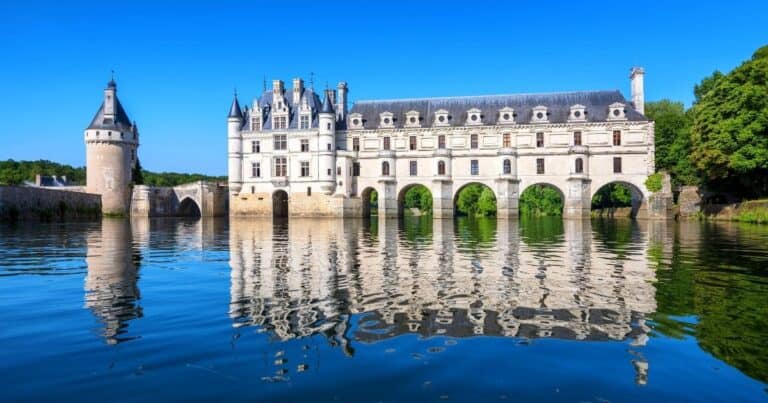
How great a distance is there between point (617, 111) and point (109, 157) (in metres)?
53.2

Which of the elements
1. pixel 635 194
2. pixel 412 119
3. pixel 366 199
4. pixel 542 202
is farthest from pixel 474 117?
pixel 542 202

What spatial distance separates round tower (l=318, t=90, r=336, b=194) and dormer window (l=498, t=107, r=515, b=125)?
16.6 meters

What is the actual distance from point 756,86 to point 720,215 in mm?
11074

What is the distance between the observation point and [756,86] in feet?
128

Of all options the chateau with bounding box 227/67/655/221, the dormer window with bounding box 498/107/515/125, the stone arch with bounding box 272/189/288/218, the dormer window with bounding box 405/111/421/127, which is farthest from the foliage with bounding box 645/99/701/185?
the stone arch with bounding box 272/189/288/218

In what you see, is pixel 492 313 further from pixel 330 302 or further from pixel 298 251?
pixel 298 251

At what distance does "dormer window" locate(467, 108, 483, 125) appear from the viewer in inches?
2153

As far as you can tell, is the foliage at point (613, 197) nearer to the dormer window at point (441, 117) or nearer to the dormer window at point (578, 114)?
the dormer window at point (578, 114)

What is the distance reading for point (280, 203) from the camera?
204 feet

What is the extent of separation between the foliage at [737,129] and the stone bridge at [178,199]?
50.1 meters

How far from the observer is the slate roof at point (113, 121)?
62250 mm

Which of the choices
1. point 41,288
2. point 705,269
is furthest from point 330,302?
point 705,269

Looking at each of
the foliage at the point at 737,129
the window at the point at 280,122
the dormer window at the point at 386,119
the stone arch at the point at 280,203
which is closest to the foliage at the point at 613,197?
the foliage at the point at 737,129

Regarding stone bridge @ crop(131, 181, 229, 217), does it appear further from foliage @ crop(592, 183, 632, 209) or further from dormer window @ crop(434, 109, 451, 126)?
foliage @ crop(592, 183, 632, 209)
